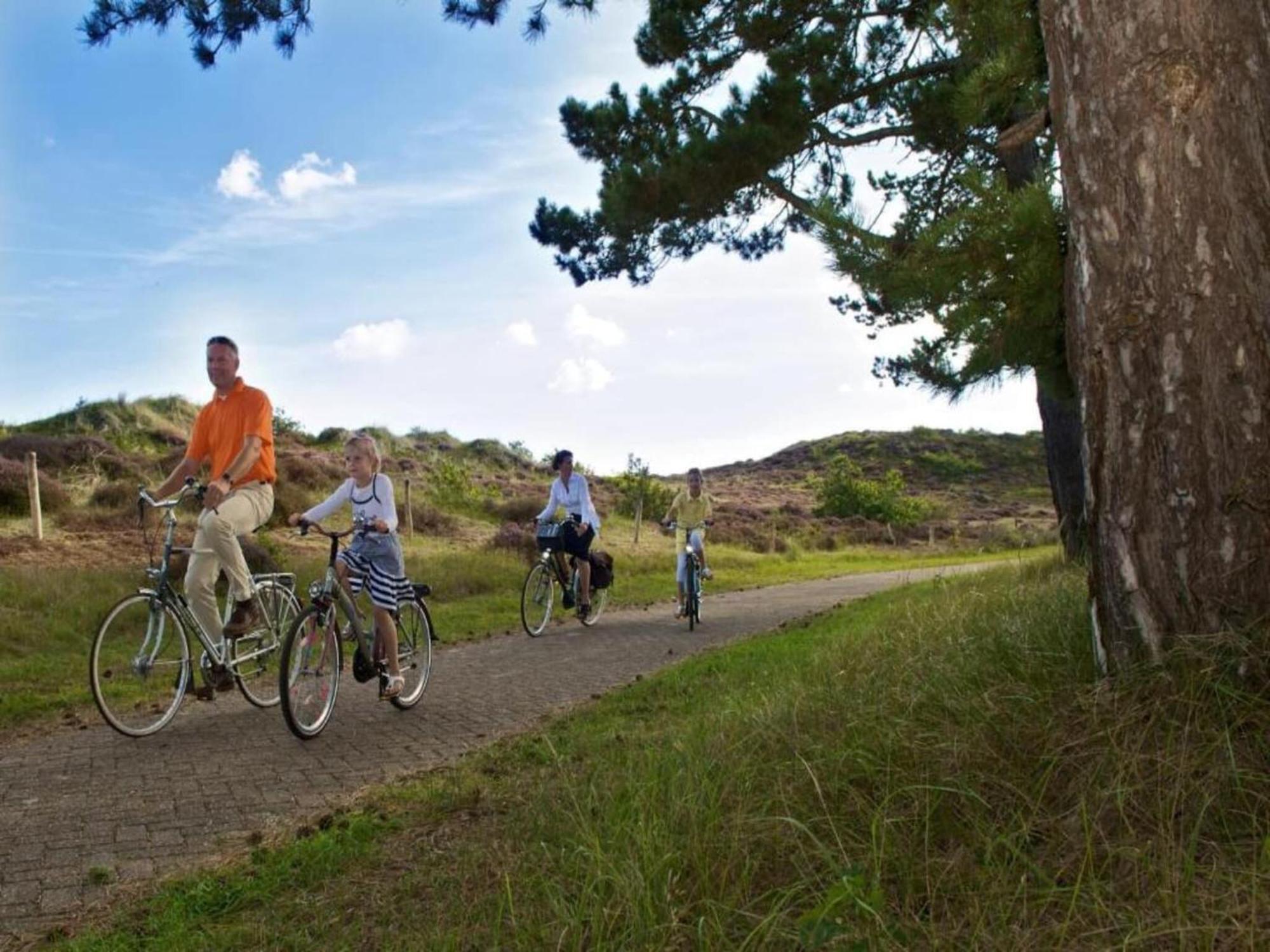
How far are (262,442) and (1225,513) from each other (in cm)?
580

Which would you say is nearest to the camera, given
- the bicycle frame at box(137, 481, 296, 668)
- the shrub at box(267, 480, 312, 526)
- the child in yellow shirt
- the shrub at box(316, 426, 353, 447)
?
the bicycle frame at box(137, 481, 296, 668)

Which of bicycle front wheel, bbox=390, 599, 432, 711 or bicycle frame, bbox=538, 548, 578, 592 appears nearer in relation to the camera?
bicycle front wheel, bbox=390, 599, 432, 711

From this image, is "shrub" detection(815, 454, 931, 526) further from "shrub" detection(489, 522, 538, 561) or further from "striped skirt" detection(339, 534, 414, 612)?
"striped skirt" detection(339, 534, 414, 612)

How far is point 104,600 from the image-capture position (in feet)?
44.4

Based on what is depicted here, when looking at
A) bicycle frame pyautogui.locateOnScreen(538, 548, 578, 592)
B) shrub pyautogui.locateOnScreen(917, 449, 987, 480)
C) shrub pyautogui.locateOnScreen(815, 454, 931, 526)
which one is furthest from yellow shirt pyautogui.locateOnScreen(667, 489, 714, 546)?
shrub pyautogui.locateOnScreen(917, 449, 987, 480)

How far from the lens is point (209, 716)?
7.28 meters

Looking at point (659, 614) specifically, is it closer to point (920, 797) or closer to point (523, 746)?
point (523, 746)

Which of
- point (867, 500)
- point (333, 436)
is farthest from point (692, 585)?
point (867, 500)

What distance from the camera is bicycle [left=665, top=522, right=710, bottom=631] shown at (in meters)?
13.0

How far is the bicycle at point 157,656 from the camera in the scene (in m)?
6.57

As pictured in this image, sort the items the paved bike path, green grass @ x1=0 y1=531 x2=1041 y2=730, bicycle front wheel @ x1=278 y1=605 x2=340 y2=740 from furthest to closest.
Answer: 1. green grass @ x1=0 y1=531 x2=1041 y2=730
2. bicycle front wheel @ x1=278 y1=605 x2=340 y2=740
3. the paved bike path

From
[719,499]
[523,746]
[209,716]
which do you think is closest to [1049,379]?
[523,746]

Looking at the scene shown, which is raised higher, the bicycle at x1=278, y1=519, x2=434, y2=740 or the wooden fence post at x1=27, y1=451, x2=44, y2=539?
the wooden fence post at x1=27, y1=451, x2=44, y2=539

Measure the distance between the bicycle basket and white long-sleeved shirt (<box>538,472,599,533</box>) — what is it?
146mm
